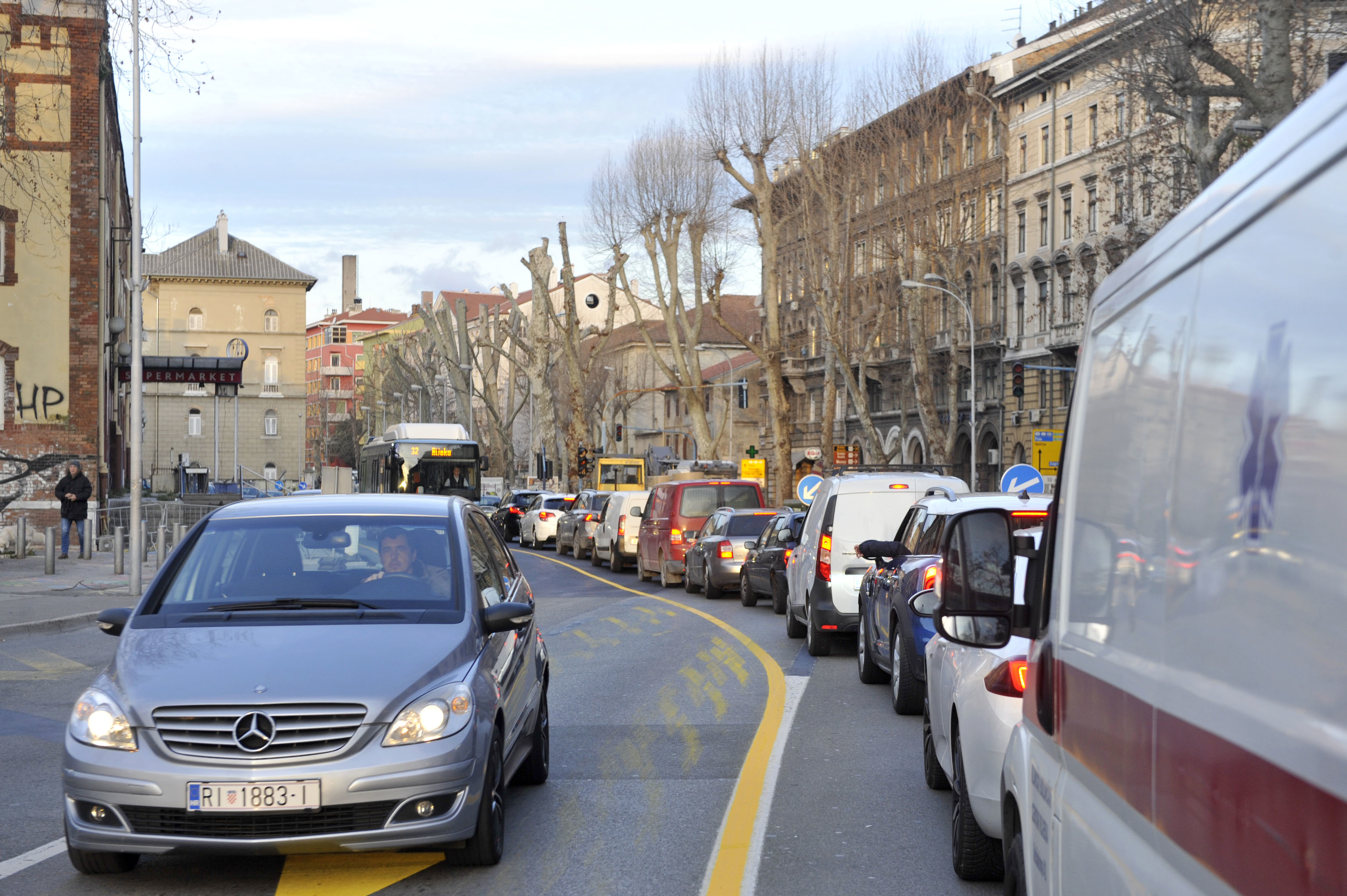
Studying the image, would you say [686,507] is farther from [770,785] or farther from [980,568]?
[980,568]

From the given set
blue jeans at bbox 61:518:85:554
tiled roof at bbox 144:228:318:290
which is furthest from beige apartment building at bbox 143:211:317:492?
blue jeans at bbox 61:518:85:554

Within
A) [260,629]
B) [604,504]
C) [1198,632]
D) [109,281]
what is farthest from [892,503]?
[109,281]

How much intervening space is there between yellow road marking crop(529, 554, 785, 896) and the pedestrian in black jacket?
20.5 m

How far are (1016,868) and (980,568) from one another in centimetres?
87

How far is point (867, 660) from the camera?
1279 centimetres

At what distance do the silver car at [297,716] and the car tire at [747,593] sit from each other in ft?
51.6

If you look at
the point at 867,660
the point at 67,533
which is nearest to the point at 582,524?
the point at 67,533

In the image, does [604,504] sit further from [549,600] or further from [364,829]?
[364,829]

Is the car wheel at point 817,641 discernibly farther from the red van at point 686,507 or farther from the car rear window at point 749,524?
the red van at point 686,507

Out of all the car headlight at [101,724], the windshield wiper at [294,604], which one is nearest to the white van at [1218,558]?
the car headlight at [101,724]

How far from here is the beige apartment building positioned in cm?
9800

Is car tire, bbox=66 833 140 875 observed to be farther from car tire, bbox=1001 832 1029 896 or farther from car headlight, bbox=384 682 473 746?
car tire, bbox=1001 832 1029 896

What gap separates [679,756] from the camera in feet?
30.4

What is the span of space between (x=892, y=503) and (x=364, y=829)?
9711 millimetres
